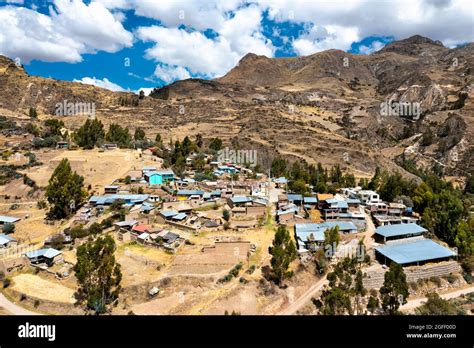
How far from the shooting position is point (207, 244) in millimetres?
26531

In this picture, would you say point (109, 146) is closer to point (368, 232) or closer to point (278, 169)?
point (278, 169)

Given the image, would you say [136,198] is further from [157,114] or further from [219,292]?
[157,114]

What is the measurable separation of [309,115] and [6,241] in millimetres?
84819

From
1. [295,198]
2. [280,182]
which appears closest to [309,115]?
[280,182]

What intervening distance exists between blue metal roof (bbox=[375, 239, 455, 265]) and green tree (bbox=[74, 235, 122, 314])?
2093 centimetres

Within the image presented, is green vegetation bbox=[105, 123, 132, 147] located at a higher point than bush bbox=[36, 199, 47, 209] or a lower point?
higher

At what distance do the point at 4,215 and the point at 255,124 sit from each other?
53441 mm

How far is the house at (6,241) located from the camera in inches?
1126

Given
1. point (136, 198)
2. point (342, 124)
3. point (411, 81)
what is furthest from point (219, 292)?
point (411, 81)

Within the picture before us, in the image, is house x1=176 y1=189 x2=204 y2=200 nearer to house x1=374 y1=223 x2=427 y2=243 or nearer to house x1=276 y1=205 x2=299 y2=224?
house x1=276 y1=205 x2=299 y2=224

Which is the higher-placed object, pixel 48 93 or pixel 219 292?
pixel 48 93

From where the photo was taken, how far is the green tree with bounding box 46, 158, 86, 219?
34.2 m

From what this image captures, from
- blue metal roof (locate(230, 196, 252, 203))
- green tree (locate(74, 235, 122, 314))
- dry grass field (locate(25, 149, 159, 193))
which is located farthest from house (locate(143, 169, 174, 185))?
green tree (locate(74, 235, 122, 314))

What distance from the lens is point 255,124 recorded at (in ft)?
253
